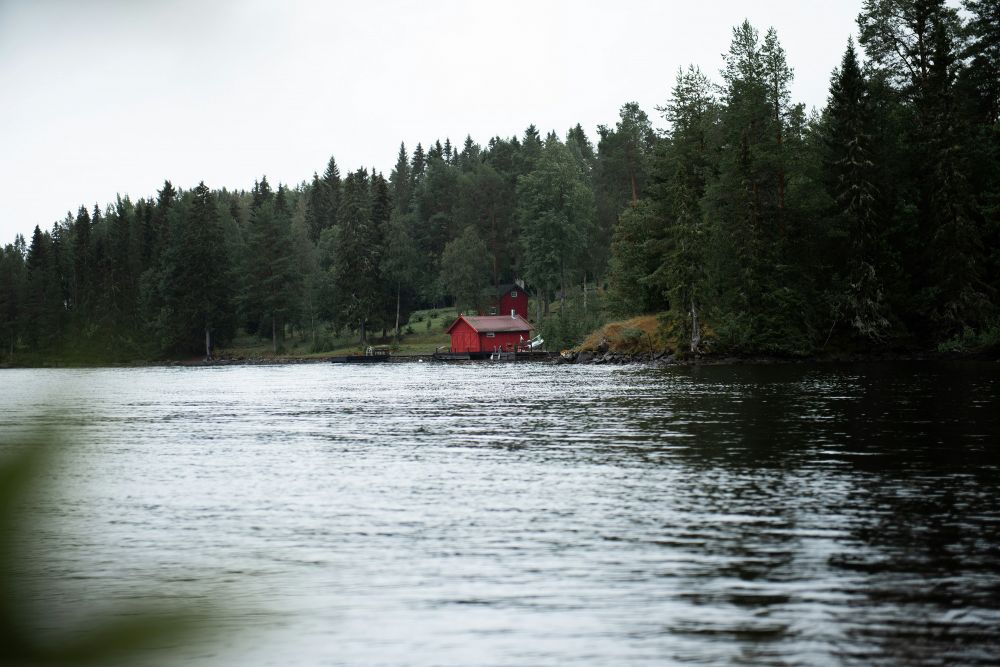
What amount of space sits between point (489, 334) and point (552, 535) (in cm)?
9680

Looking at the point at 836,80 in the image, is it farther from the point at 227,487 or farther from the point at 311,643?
the point at 311,643

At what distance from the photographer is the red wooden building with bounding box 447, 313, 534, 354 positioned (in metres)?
110

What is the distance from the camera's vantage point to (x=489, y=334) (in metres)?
111

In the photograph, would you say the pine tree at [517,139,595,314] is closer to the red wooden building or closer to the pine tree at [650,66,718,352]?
the red wooden building

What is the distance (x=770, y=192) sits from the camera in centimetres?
7506

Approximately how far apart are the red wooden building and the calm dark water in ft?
256

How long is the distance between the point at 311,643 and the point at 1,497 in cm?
890

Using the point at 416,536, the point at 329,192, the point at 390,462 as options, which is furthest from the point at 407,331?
the point at 416,536

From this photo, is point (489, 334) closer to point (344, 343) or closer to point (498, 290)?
point (498, 290)

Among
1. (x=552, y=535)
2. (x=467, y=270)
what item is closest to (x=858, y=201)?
(x=552, y=535)

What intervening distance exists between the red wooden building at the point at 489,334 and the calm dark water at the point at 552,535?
78.0 meters

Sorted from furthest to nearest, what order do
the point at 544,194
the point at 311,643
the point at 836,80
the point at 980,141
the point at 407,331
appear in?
the point at 407,331 < the point at 544,194 < the point at 836,80 < the point at 980,141 < the point at 311,643

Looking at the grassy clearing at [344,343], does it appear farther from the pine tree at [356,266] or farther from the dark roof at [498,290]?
the dark roof at [498,290]

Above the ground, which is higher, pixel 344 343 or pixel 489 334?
pixel 489 334
